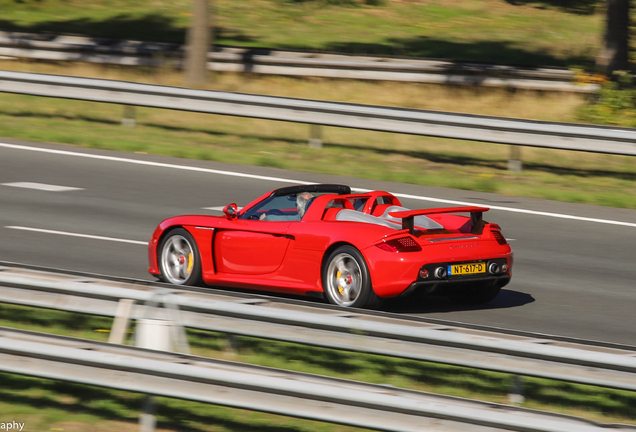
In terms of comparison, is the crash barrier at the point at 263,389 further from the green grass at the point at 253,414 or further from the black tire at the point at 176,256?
the black tire at the point at 176,256

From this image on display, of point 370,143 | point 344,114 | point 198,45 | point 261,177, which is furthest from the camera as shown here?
point 198,45

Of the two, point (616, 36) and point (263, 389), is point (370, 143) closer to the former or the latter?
point (616, 36)

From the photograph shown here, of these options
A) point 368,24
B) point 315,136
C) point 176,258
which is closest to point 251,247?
point 176,258

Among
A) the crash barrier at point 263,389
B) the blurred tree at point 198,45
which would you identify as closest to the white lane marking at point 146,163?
the blurred tree at point 198,45

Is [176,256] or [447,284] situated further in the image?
[176,256]

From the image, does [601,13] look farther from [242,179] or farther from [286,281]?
[286,281]

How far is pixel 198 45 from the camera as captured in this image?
72.9ft

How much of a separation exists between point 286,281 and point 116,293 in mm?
2910

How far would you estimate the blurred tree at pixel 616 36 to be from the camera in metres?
21.1

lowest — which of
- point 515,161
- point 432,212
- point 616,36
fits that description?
point 515,161

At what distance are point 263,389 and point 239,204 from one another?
891cm

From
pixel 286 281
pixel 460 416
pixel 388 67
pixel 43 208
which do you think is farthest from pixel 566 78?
pixel 460 416

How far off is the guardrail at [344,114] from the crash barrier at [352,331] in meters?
9.28

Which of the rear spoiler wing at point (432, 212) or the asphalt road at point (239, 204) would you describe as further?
the asphalt road at point (239, 204)
